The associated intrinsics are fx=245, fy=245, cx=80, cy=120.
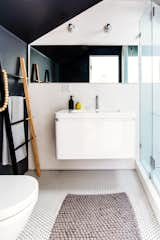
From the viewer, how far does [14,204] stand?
1.10 m

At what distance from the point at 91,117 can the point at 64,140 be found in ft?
1.15

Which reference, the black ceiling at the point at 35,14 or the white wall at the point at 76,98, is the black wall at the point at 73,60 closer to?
the white wall at the point at 76,98

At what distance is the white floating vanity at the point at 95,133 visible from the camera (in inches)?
95.3

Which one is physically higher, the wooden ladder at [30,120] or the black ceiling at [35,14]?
the black ceiling at [35,14]

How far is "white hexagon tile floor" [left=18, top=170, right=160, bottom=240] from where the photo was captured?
1.66 m

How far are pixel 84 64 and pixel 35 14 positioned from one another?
792 millimetres

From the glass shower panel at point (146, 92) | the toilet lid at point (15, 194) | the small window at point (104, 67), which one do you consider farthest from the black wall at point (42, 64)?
the toilet lid at point (15, 194)

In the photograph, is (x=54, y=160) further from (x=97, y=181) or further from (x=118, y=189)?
(x=118, y=189)

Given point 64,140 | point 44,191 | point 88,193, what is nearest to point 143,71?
point 64,140

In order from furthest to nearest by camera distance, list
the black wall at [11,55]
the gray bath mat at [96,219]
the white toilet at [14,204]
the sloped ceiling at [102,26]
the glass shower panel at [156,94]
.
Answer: the sloped ceiling at [102,26]
the black wall at [11,55]
the glass shower panel at [156,94]
the gray bath mat at [96,219]
the white toilet at [14,204]

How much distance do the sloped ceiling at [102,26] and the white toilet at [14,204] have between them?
208 centimetres

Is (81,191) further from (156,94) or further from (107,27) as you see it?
(107,27)

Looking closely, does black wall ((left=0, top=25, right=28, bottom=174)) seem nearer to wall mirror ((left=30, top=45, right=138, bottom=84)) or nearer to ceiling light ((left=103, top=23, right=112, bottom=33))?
wall mirror ((left=30, top=45, right=138, bottom=84))

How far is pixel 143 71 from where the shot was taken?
2.78 metres
